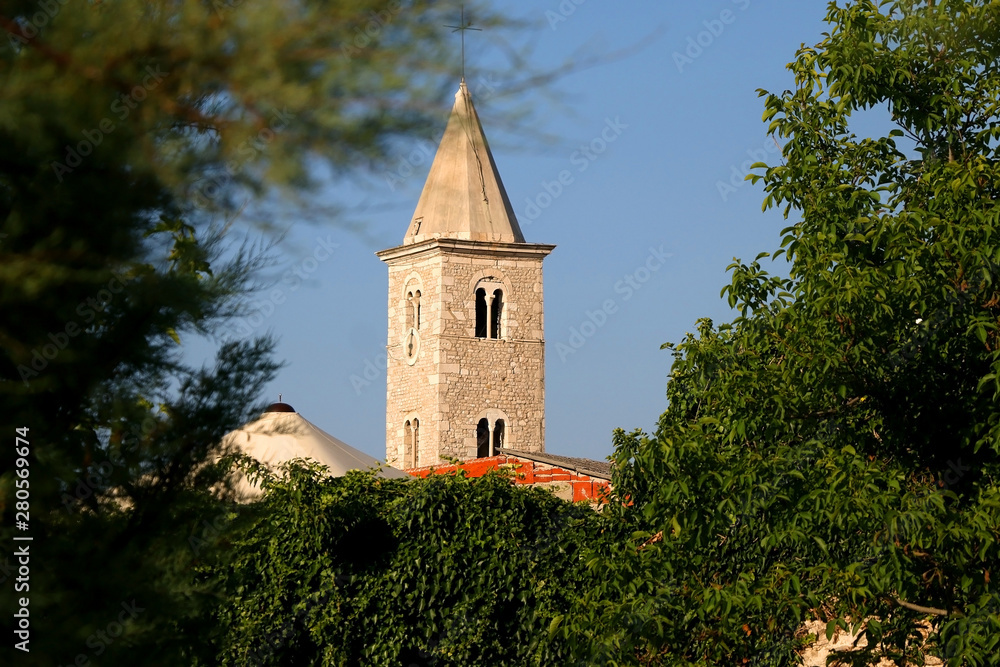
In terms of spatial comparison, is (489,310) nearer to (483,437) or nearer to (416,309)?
(416,309)

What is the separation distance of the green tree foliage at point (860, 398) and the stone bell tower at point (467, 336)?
117ft

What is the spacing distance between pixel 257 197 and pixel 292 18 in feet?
1.55

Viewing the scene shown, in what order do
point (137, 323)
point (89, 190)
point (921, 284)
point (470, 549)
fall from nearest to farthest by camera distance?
point (89, 190) → point (137, 323) → point (921, 284) → point (470, 549)

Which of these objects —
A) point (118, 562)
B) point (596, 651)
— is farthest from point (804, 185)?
point (118, 562)

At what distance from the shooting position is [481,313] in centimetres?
4631

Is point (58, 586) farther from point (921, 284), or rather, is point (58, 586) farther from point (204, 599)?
point (921, 284)

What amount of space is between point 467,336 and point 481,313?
130 cm

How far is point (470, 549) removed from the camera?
38.5 ft

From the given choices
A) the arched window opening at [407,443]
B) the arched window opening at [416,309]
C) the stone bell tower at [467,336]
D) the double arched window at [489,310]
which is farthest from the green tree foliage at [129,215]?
the arched window opening at [416,309]

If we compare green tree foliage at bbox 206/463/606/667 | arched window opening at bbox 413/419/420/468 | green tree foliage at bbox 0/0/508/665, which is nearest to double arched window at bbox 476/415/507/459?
arched window opening at bbox 413/419/420/468

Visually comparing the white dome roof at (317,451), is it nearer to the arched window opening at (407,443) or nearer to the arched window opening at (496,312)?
the arched window opening at (407,443)

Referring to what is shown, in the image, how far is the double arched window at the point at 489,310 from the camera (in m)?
46.0

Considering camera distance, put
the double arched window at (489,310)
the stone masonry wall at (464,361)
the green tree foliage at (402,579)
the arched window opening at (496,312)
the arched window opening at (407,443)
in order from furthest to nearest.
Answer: the arched window opening at (496,312) < the double arched window at (489,310) < the arched window opening at (407,443) < the stone masonry wall at (464,361) < the green tree foliage at (402,579)

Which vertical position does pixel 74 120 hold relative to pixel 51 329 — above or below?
above
